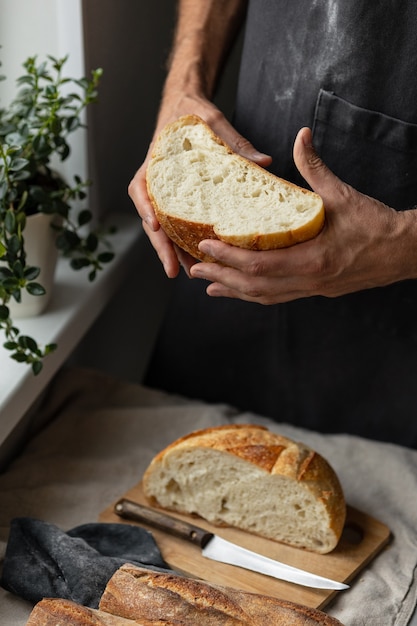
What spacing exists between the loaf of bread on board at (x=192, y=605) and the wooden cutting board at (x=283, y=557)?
0.41 ft

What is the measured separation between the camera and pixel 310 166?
44.8 inches

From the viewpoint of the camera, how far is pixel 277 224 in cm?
114

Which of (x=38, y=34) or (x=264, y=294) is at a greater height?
(x=38, y=34)

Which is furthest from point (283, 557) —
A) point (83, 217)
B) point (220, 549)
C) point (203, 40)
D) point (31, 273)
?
point (203, 40)

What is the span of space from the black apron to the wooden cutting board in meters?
0.36

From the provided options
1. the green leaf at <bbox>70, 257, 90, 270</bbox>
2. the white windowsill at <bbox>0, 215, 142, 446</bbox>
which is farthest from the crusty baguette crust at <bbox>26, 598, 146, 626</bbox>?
the green leaf at <bbox>70, 257, 90, 270</bbox>

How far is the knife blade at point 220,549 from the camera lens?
120cm

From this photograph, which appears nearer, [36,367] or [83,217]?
[36,367]

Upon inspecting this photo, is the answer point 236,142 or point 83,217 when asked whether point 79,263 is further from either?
point 236,142

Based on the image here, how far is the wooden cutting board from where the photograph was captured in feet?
3.94

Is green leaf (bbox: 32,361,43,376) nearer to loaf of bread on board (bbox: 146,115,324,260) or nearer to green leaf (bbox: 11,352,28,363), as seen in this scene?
green leaf (bbox: 11,352,28,363)

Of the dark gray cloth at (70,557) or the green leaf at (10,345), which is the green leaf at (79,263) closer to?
the green leaf at (10,345)

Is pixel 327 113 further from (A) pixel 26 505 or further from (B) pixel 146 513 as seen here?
(A) pixel 26 505

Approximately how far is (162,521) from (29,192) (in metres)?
0.59
